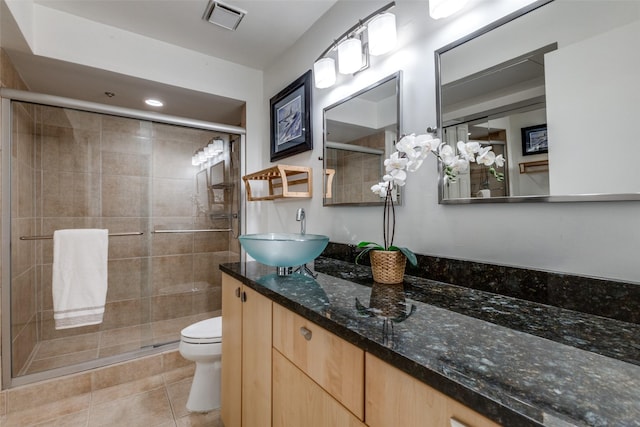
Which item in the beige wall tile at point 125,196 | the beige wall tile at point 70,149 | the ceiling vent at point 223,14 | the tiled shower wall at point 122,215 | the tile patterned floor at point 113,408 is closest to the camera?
the tile patterned floor at point 113,408

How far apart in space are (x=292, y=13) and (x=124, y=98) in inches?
63.9

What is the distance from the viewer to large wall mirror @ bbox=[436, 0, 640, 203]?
744 mm

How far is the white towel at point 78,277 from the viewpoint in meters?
1.90

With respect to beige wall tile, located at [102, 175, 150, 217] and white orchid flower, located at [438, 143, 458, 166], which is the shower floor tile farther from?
white orchid flower, located at [438, 143, 458, 166]

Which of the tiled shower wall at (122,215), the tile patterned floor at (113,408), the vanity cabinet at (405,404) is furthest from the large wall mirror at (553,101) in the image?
the tiled shower wall at (122,215)

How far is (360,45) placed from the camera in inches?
57.0

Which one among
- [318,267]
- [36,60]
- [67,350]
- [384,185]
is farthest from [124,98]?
[384,185]

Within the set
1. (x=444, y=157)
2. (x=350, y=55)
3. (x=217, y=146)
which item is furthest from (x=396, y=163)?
(x=217, y=146)

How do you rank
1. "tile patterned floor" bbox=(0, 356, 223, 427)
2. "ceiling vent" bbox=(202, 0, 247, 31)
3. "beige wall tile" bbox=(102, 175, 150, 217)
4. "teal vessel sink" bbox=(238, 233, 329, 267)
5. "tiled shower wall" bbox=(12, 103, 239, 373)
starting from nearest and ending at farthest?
"teal vessel sink" bbox=(238, 233, 329, 267)
"tile patterned floor" bbox=(0, 356, 223, 427)
"ceiling vent" bbox=(202, 0, 247, 31)
"tiled shower wall" bbox=(12, 103, 239, 373)
"beige wall tile" bbox=(102, 175, 150, 217)

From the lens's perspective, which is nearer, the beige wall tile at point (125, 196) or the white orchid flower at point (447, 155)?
the white orchid flower at point (447, 155)

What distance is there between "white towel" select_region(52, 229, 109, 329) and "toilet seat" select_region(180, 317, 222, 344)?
0.78 meters

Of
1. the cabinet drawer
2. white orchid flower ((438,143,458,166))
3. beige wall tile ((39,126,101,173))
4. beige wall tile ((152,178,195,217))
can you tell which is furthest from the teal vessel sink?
beige wall tile ((39,126,101,173))

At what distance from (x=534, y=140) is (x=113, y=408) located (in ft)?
8.06

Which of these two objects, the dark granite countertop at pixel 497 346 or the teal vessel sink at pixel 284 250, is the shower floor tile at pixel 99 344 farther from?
the dark granite countertop at pixel 497 346
